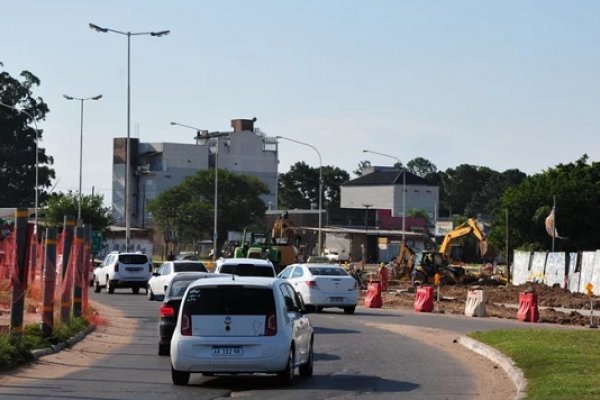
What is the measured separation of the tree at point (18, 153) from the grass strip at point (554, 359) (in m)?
91.8

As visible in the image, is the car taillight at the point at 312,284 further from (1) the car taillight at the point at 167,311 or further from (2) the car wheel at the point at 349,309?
(1) the car taillight at the point at 167,311

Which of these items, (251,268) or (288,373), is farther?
(251,268)

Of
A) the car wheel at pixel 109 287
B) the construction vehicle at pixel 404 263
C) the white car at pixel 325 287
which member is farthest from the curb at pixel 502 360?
the construction vehicle at pixel 404 263

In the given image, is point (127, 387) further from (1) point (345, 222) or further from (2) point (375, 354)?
(1) point (345, 222)

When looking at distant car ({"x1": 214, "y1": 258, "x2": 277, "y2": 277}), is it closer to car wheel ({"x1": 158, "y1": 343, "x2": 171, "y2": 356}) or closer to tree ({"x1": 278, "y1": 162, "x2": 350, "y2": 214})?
car wheel ({"x1": 158, "y1": 343, "x2": 171, "y2": 356})

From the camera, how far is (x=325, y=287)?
38.6 meters

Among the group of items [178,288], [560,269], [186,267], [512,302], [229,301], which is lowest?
[512,302]

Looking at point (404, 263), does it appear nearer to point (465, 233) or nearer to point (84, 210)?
point (465, 233)

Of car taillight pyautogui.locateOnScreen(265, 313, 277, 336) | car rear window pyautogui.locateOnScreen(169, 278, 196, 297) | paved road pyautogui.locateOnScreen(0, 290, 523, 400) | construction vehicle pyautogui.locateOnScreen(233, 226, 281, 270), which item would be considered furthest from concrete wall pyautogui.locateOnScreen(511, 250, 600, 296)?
car taillight pyautogui.locateOnScreen(265, 313, 277, 336)

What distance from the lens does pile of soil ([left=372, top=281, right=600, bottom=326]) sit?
38.9m

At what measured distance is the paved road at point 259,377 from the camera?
16953mm

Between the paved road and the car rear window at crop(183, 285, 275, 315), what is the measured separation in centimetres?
109

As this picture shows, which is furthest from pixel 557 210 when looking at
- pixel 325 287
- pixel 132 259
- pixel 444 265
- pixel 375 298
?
pixel 325 287

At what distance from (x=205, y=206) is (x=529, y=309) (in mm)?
89753
